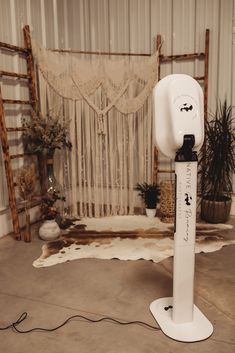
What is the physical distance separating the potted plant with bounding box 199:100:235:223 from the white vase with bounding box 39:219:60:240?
1.57 metres

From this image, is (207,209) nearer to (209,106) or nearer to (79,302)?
(209,106)

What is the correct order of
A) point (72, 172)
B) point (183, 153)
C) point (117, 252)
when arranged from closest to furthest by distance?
point (183, 153)
point (117, 252)
point (72, 172)

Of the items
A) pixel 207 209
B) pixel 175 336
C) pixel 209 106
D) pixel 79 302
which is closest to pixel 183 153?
pixel 175 336

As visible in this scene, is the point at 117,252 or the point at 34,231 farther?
the point at 34,231

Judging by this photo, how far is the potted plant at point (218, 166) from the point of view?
11.3 ft

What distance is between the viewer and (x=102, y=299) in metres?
2.15

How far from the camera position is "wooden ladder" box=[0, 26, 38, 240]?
10.0 feet

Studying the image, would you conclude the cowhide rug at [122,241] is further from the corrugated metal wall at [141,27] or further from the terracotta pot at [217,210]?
the corrugated metal wall at [141,27]

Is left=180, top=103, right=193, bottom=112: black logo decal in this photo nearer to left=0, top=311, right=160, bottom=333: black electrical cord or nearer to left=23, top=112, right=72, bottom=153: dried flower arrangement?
left=0, top=311, right=160, bottom=333: black electrical cord

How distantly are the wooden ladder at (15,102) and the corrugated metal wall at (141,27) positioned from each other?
0.35 feet

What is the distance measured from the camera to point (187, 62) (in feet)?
12.4

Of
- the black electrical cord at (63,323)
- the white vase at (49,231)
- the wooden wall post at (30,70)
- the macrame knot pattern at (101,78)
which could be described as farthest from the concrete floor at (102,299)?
the macrame knot pattern at (101,78)

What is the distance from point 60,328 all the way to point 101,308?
29 cm

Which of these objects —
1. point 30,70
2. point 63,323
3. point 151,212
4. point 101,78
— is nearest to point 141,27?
point 101,78
